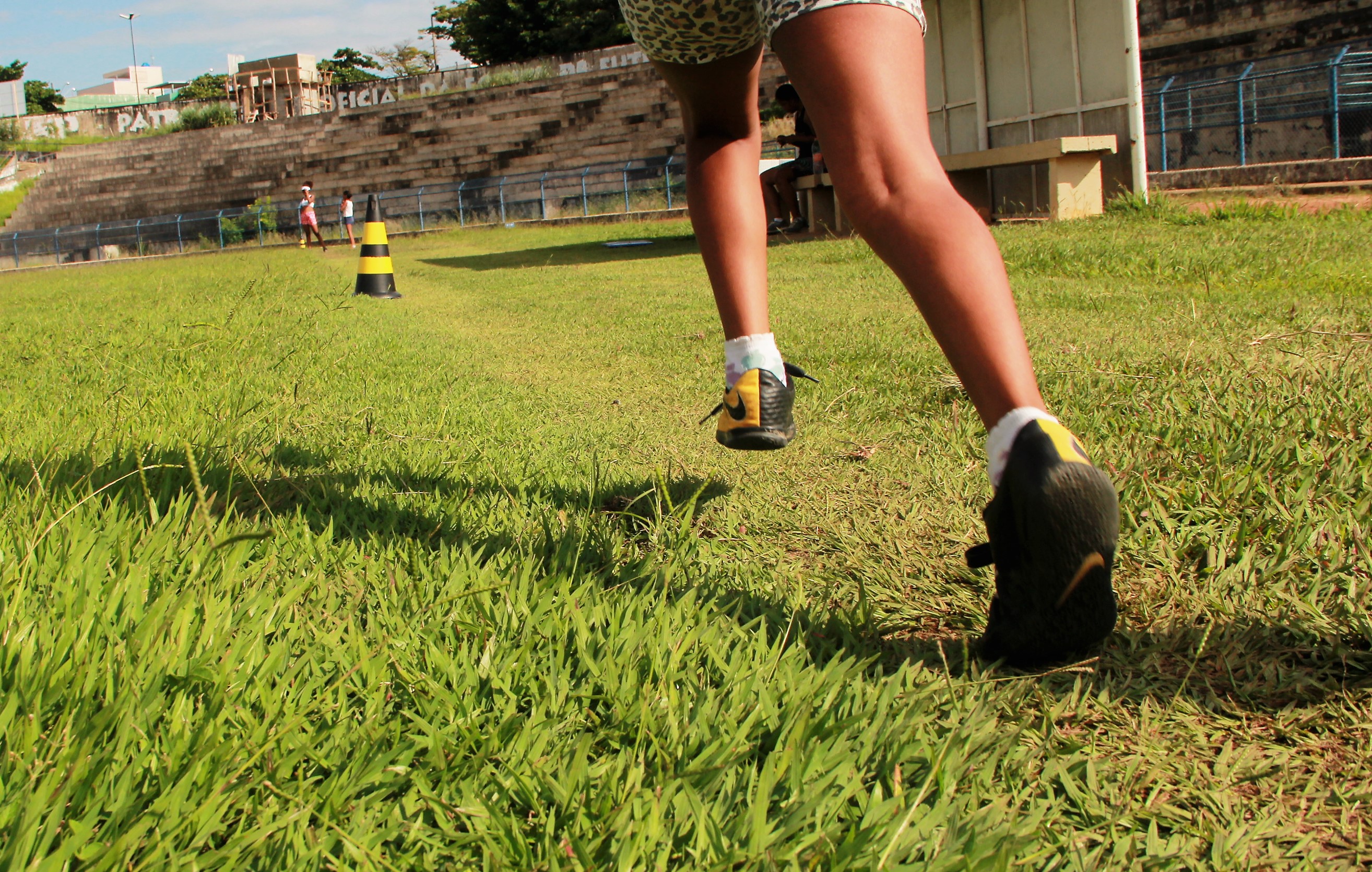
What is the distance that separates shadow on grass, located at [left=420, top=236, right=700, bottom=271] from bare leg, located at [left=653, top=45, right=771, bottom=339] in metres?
9.22

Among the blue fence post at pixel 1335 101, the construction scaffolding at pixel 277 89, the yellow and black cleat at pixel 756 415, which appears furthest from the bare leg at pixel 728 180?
the construction scaffolding at pixel 277 89

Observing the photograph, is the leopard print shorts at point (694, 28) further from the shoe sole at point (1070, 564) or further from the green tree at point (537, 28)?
the green tree at point (537, 28)

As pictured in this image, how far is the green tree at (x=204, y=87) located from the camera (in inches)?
3324

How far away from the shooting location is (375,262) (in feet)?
25.0

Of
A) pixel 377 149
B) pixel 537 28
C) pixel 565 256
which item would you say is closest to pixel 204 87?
pixel 537 28

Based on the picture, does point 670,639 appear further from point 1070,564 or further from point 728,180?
point 728,180

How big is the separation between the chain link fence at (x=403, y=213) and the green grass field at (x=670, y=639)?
24.0 metres

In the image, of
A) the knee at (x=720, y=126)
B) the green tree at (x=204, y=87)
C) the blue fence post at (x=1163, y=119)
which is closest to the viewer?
the knee at (x=720, y=126)

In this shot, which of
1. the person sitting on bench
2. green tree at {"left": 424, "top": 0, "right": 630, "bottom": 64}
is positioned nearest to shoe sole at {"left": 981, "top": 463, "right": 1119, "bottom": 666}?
the person sitting on bench

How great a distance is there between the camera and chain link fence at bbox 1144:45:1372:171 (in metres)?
18.2

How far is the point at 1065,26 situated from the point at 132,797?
11.1 m

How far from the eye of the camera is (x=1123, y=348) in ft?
9.50

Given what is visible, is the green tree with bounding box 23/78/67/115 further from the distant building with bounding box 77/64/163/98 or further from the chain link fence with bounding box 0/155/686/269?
the chain link fence with bounding box 0/155/686/269

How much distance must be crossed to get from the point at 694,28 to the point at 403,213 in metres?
31.8
